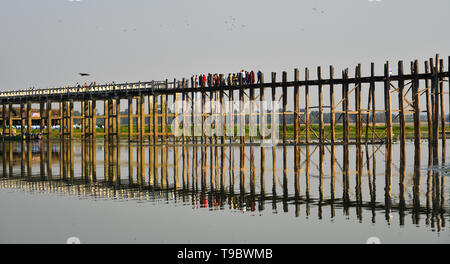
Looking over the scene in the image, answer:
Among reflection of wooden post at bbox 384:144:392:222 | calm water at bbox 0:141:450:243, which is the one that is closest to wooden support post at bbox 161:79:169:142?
reflection of wooden post at bbox 384:144:392:222

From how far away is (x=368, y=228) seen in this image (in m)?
12.4

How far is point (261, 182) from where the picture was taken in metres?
20.7

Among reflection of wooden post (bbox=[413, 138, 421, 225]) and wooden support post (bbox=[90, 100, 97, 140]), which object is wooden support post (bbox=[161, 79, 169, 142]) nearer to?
wooden support post (bbox=[90, 100, 97, 140])

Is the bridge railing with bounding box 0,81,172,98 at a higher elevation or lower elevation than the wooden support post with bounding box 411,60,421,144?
higher

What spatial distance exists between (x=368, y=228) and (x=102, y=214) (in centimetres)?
632

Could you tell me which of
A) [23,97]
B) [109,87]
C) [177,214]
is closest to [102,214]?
[177,214]

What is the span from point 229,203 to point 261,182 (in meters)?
4.70

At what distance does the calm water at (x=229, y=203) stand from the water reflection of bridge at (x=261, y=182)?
0.04 meters

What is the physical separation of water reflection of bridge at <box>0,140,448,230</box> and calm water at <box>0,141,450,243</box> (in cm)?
4

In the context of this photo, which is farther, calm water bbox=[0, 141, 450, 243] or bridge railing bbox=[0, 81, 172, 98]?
bridge railing bbox=[0, 81, 172, 98]

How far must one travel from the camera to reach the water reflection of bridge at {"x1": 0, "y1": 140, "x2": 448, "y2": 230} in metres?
15.6

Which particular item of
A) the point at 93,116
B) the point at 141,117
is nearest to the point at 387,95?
the point at 141,117

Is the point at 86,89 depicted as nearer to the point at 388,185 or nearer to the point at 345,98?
the point at 345,98
